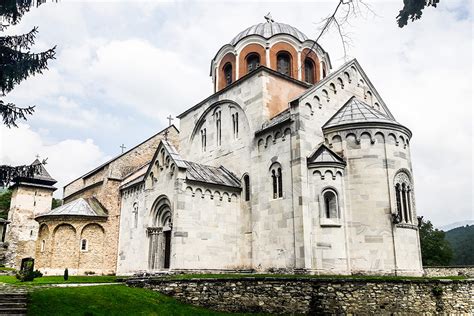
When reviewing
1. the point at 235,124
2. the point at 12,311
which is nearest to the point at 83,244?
the point at 235,124

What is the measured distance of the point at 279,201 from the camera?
62.1 feet

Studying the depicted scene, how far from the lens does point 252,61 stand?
79.7 ft

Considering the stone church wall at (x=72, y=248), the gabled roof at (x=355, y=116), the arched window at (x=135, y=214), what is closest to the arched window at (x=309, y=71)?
the gabled roof at (x=355, y=116)

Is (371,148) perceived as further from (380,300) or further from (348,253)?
(380,300)

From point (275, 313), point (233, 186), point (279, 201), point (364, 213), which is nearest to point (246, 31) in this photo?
point (233, 186)

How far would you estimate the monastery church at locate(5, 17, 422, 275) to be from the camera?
57.7 feet

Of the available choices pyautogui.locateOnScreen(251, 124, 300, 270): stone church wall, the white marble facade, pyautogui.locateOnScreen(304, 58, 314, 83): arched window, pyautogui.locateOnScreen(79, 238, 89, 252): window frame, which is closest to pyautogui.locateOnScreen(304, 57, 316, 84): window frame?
pyautogui.locateOnScreen(304, 58, 314, 83): arched window

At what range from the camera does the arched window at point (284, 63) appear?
78.3 ft

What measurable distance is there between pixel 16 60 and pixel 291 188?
1173cm

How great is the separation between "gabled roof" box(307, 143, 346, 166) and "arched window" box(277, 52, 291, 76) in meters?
6.82

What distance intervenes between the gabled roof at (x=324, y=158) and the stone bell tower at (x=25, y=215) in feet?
97.4

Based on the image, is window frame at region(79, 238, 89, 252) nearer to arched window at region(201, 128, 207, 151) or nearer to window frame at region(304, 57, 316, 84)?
arched window at region(201, 128, 207, 151)


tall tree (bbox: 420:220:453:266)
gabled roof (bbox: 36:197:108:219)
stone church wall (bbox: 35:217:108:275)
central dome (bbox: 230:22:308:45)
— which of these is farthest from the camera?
tall tree (bbox: 420:220:453:266)

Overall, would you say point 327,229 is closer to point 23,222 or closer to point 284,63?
point 284,63
